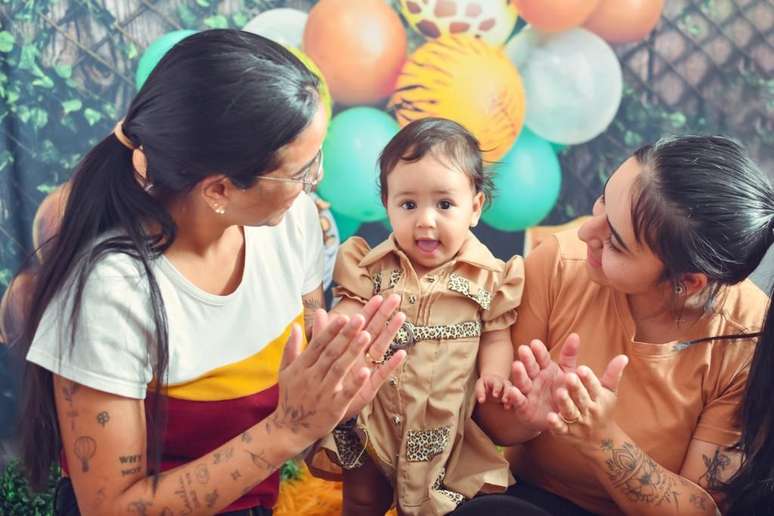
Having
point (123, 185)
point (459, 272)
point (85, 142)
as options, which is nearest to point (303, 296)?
point (459, 272)

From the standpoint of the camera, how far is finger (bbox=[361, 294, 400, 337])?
1.31m

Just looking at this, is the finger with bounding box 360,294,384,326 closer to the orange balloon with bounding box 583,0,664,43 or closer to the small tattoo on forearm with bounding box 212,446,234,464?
the small tattoo on forearm with bounding box 212,446,234,464

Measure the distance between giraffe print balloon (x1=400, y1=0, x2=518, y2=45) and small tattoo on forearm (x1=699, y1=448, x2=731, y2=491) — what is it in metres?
1.44

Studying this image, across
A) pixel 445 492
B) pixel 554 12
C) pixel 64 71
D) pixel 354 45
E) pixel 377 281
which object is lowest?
pixel 445 492

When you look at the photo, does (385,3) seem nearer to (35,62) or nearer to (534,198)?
(534,198)

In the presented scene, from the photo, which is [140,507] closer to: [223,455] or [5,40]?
[223,455]

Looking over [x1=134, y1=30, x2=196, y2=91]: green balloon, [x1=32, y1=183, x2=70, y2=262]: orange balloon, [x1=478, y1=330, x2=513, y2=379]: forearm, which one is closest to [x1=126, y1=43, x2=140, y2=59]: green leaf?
[x1=134, y1=30, x2=196, y2=91]: green balloon

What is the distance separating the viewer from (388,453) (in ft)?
5.41

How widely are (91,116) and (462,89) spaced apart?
107 centimetres

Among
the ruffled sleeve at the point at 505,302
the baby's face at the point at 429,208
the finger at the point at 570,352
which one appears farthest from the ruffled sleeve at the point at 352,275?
the finger at the point at 570,352

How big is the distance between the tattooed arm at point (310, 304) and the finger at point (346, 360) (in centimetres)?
49

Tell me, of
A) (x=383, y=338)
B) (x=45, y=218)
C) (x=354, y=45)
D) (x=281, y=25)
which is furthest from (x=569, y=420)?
(x=45, y=218)

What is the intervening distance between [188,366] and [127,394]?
13 cm

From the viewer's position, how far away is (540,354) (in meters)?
1.46
